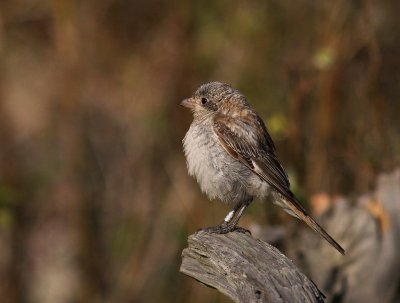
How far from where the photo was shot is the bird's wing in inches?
268

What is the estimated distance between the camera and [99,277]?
11.7 meters

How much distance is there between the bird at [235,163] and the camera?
680cm

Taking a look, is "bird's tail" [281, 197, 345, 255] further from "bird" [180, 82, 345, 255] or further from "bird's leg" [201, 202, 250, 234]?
"bird's leg" [201, 202, 250, 234]

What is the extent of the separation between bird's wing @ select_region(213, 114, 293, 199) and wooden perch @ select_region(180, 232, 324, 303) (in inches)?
32.0

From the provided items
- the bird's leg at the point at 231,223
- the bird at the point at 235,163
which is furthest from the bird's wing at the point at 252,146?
the bird's leg at the point at 231,223

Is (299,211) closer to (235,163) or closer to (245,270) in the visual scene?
(235,163)

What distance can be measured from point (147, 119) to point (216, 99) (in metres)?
4.85

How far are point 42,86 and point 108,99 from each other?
1.05 meters

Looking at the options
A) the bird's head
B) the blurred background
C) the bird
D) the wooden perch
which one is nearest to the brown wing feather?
the bird

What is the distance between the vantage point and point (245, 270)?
5.48 meters

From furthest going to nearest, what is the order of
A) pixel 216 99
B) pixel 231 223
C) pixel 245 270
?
1. pixel 216 99
2. pixel 231 223
3. pixel 245 270

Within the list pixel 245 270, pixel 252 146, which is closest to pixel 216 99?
pixel 252 146

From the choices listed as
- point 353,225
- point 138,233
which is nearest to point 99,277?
point 138,233

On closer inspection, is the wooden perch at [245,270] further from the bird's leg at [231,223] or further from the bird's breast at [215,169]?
the bird's breast at [215,169]
